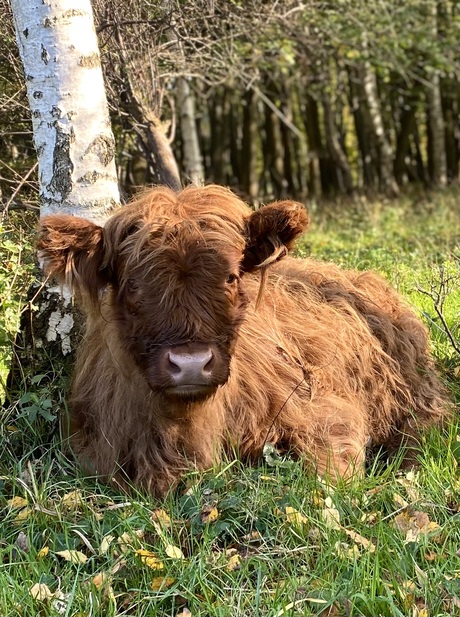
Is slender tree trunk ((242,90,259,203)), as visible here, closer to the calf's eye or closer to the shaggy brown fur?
the shaggy brown fur

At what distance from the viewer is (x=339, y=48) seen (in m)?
11.5

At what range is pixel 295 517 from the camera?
10.1 feet

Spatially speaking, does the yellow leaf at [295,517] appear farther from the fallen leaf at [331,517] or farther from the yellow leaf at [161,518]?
the yellow leaf at [161,518]

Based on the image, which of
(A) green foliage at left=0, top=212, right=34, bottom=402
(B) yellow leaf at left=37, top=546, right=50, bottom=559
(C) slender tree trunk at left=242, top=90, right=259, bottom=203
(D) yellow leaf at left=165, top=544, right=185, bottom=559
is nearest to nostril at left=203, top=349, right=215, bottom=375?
(D) yellow leaf at left=165, top=544, right=185, bottom=559

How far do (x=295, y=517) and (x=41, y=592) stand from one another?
99 cm

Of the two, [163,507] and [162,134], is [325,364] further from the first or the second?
[162,134]

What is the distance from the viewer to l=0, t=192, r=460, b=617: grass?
2.70m

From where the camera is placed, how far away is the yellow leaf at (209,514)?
3138 mm

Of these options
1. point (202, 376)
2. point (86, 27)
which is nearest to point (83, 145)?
point (86, 27)

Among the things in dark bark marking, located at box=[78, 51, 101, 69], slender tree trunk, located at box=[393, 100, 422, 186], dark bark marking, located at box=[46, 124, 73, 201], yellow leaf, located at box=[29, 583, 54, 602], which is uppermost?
dark bark marking, located at box=[78, 51, 101, 69]

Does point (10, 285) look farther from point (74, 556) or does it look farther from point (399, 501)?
point (399, 501)

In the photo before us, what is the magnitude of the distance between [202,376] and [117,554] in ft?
2.45

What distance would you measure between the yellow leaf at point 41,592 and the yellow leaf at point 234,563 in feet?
2.09

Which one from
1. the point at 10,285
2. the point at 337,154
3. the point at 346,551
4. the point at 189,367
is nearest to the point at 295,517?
the point at 346,551
